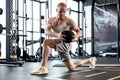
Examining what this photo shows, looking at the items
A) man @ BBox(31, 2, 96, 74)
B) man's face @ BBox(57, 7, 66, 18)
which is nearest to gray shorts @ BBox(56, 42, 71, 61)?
man @ BBox(31, 2, 96, 74)

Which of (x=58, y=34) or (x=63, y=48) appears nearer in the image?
(x=58, y=34)

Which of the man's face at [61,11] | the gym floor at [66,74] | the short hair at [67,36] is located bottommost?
the gym floor at [66,74]

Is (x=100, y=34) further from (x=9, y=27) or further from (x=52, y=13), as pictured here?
(x=9, y=27)

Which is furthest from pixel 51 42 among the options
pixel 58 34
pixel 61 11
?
pixel 61 11

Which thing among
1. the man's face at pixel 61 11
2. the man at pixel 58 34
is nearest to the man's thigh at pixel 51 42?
the man at pixel 58 34

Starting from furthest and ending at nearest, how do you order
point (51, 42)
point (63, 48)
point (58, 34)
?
point (63, 48), point (51, 42), point (58, 34)

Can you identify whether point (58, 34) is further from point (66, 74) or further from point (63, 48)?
point (66, 74)

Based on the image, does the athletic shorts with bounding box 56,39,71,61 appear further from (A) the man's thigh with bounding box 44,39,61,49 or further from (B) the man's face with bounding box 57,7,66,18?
(B) the man's face with bounding box 57,7,66,18

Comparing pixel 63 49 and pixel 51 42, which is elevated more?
pixel 51 42

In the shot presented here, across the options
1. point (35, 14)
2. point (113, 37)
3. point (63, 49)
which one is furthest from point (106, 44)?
point (63, 49)

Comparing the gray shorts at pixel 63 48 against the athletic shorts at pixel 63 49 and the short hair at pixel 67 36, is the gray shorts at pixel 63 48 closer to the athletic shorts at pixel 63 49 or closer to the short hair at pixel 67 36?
the athletic shorts at pixel 63 49

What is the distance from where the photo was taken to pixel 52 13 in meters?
11.3

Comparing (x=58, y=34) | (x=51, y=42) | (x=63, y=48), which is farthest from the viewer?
(x=63, y=48)

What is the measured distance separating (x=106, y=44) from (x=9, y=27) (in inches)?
269
